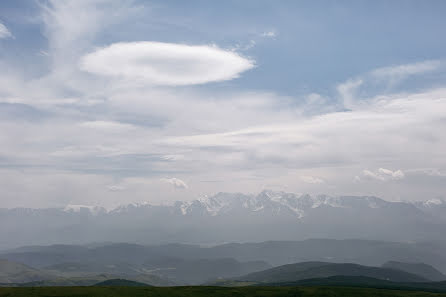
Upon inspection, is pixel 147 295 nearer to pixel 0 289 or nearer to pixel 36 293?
pixel 36 293

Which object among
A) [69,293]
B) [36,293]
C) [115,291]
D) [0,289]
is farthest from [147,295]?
[0,289]

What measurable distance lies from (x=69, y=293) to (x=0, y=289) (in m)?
33.2

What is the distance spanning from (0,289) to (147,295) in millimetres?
73240

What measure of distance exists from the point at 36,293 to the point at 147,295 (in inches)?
2163

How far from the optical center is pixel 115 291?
199m

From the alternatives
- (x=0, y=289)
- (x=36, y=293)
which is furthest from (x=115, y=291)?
(x=0, y=289)

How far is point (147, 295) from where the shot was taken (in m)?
197

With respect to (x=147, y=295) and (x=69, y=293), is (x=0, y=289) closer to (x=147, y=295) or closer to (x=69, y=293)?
(x=69, y=293)

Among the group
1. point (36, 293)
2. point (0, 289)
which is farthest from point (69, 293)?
point (0, 289)

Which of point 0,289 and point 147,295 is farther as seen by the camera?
point 147,295

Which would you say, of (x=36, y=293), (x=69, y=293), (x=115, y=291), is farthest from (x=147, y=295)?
(x=36, y=293)

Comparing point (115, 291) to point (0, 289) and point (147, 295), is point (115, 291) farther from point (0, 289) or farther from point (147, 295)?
point (0, 289)

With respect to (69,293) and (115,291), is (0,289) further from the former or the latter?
(115,291)

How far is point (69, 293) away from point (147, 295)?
1577 inches
